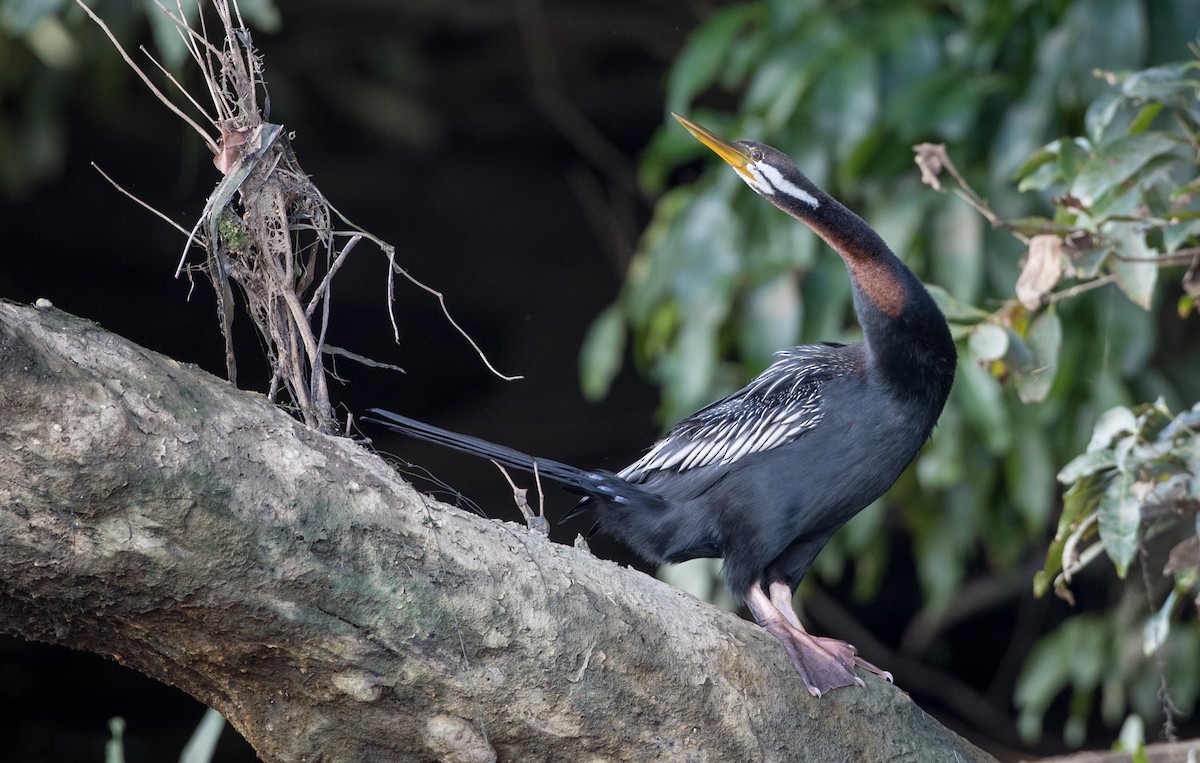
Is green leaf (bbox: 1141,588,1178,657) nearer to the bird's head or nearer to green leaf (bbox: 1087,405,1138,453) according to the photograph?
green leaf (bbox: 1087,405,1138,453)

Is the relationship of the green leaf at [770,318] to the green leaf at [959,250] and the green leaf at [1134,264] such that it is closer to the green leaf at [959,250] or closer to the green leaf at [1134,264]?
the green leaf at [959,250]

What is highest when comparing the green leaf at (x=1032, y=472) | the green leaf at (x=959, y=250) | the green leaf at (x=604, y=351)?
the green leaf at (x=959, y=250)

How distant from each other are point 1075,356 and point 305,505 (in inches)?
104

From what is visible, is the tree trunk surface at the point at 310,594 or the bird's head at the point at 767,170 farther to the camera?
the bird's head at the point at 767,170

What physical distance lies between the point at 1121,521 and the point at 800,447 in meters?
0.65

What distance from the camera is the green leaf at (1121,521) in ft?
7.70

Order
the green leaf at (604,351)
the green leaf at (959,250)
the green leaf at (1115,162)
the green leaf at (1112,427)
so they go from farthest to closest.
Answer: the green leaf at (604,351), the green leaf at (959,250), the green leaf at (1115,162), the green leaf at (1112,427)

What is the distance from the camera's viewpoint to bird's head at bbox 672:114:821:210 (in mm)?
2713

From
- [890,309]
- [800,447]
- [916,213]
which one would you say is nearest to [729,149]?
[890,309]

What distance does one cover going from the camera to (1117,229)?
2576 millimetres

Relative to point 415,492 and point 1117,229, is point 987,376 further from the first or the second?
point 415,492

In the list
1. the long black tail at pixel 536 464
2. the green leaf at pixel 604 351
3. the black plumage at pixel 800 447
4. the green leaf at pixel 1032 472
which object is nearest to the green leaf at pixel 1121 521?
the black plumage at pixel 800 447

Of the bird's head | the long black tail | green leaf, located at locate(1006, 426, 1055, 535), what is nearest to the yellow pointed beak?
the bird's head

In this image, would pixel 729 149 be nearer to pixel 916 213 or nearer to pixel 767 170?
pixel 767 170
